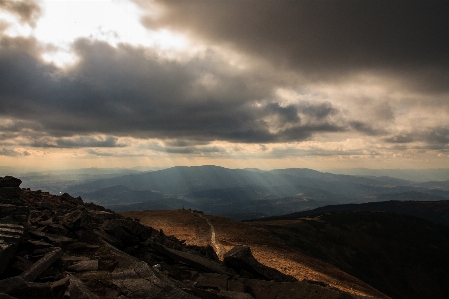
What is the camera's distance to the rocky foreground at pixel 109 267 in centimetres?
1146

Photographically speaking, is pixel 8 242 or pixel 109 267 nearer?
pixel 8 242

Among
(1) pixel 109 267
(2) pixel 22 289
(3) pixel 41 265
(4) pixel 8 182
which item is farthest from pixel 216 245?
(2) pixel 22 289

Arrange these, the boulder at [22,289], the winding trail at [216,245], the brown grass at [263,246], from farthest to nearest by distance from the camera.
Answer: the winding trail at [216,245] → the brown grass at [263,246] → the boulder at [22,289]

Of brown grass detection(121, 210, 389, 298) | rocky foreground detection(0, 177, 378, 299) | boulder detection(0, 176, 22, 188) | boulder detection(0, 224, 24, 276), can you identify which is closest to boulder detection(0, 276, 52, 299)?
rocky foreground detection(0, 177, 378, 299)

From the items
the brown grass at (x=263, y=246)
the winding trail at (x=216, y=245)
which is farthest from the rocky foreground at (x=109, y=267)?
the brown grass at (x=263, y=246)

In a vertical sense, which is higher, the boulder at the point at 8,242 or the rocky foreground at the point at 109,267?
the boulder at the point at 8,242

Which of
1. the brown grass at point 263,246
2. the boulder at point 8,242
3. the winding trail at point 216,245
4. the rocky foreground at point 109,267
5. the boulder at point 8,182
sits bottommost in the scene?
the brown grass at point 263,246

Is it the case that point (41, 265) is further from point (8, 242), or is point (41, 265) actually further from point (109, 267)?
point (109, 267)

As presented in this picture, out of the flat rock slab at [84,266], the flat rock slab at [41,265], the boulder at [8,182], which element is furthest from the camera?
the boulder at [8,182]

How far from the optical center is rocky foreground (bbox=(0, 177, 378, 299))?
1146 cm

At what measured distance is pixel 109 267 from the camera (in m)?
14.7

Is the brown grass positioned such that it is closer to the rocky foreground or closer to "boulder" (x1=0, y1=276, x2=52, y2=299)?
the rocky foreground

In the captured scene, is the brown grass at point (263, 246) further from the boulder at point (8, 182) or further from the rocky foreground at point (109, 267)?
the boulder at point (8, 182)

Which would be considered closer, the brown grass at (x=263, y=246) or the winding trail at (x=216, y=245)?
the brown grass at (x=263, y=246)
